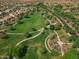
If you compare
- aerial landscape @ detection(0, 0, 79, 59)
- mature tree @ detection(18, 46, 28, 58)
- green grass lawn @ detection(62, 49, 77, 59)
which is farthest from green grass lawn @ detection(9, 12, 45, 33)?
green grass lawn @ detection(62, 49, 77, 59)

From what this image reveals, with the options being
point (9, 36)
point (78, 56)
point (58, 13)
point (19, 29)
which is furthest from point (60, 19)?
point (78, 56)

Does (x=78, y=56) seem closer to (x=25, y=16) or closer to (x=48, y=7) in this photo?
(x=25, y=16)

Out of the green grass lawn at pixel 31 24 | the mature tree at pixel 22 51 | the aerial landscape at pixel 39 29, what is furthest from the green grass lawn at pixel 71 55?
the green grass lawn at pixel 31 24

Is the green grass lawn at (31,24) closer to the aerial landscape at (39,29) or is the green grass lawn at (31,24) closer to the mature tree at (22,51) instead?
the aerial landscape at (39,29)

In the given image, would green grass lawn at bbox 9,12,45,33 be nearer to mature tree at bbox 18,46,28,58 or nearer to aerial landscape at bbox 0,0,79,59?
aerial landscape at bbox 0,0,79,59

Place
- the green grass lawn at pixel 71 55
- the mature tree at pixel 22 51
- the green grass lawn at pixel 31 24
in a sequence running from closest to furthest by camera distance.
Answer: the green grass lawn at pixel 71 55 → the mature tree at pixel 22 51 → the green grass lawn at pixel 31 24

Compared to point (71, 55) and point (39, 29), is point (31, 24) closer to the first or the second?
point (39, 29)

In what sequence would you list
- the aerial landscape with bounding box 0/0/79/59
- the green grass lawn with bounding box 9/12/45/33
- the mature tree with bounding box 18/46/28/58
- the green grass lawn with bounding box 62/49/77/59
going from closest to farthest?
the green grass lawn with bounding box 62/49/77/59 → the mature tree with bounding box 18/46/28/58 → the aerial landscape with bounding box 0/0/79/59 → the green grass lawn with bounding box 9/12/45/33

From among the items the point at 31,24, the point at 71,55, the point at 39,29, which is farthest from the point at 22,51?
the point at 31,24
